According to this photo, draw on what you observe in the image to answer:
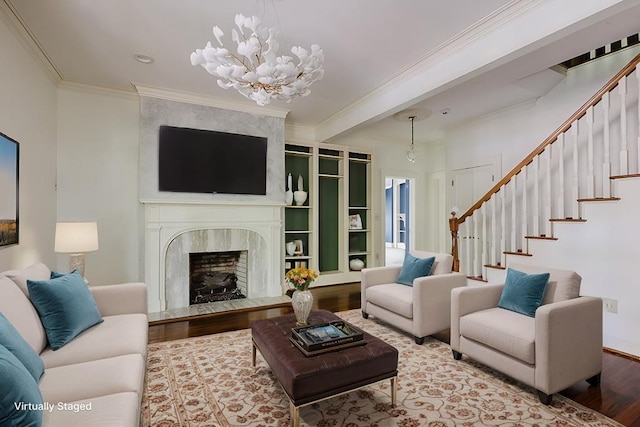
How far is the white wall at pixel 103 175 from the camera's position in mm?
3998

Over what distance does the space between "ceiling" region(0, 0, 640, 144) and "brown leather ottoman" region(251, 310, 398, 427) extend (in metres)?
2.53

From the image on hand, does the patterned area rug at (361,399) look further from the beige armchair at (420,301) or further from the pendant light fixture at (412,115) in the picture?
the pendant light fixture at (412,115)

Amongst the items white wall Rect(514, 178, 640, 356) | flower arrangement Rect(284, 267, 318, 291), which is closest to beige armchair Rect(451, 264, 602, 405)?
white wall Rect(514, 178, 640, 356)

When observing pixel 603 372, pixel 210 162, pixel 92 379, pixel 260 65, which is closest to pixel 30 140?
pixel 210 162

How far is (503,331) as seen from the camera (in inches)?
92.1

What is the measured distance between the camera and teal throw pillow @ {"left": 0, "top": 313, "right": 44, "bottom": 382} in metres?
1.38

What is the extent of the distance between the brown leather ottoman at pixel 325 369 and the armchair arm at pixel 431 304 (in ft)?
3.58

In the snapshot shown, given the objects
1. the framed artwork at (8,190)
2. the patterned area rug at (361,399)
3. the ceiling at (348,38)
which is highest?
the ceiling at (348,38)

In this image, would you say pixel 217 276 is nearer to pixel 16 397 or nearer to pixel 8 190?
pixel 8 190

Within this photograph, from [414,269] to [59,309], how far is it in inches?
124

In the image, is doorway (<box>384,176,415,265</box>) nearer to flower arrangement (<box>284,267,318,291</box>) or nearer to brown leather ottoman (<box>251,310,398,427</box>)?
flower arrangement (<box>284,267,318,291</box>)

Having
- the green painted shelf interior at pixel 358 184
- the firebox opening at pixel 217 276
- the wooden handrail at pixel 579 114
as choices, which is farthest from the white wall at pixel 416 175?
the firebox opening at pixel 217 276

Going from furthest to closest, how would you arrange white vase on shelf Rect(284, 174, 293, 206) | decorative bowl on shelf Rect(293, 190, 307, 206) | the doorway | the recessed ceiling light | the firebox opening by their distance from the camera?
the doorway → decorative bowl on shelf Rect(293, 190, 307, 206) → white vase on shelf Rect(284, 174, 293, 206) → the firebox opening → the recessed ceiling light

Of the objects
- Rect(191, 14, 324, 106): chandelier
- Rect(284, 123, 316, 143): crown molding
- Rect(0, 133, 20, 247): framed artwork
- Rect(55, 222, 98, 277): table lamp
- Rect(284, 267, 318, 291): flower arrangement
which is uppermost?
Rect(284, 123, 316, 143): crown molding
